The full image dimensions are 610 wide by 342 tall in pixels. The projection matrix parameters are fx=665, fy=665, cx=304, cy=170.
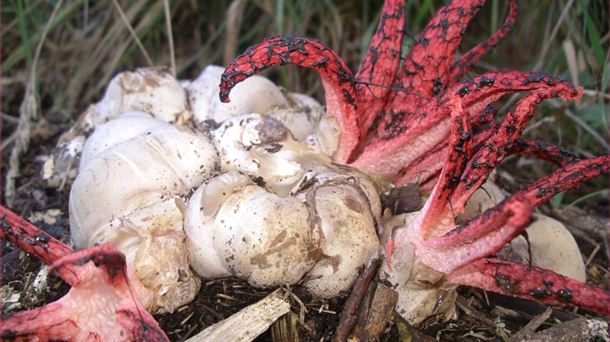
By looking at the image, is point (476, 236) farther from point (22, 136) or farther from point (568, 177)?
point (22, 136)

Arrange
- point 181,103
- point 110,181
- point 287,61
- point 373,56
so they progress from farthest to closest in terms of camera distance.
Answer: point 181,103 < point 373,56 < point 110,181 < point 287,61

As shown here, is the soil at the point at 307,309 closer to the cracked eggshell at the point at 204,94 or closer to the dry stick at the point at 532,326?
the dry stick at the point at 532,326

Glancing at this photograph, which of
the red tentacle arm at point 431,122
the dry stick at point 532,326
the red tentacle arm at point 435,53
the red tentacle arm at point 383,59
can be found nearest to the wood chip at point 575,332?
the dry stick at point 532,326

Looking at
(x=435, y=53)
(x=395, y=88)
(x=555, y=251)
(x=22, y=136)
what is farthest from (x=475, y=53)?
(x=22, y=136)

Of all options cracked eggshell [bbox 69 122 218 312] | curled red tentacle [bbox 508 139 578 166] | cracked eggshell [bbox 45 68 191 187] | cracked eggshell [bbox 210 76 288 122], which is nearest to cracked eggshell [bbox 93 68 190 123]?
cracked eggshell [bbox 45 68 191 187]

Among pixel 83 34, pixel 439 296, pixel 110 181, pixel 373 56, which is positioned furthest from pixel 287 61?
pixel 83 34

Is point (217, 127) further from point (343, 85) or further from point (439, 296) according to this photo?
point (439, 296)
